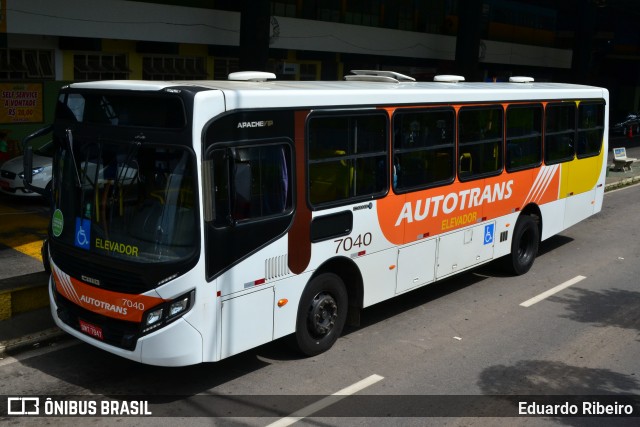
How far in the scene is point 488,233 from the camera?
440 inches

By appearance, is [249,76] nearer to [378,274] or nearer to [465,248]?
[378,274]

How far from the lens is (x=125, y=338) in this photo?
23.0 feet

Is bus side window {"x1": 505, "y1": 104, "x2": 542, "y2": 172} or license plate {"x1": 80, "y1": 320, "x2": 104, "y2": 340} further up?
bus side window {"x1": 505, "y1": 104, "x2": 542, "y2": 172}

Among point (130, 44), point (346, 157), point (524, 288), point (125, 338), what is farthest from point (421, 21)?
point (125, 338)

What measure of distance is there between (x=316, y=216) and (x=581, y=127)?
750 cm

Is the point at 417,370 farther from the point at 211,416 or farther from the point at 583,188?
the point at 583,188

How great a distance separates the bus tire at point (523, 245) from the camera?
12.0 meters

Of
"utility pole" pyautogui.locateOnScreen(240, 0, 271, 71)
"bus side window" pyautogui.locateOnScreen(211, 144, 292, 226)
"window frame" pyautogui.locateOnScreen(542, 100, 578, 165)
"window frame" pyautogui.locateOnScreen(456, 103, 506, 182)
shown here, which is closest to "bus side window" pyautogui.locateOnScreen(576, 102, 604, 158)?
"window frame" pyautogui.locateOnScreen(542, 100, 578, 165)

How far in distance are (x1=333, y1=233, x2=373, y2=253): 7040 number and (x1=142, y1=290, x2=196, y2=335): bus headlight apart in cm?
210

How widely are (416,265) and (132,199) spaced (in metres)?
4.16

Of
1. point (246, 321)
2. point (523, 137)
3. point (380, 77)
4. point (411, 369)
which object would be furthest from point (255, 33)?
point (246, 321)

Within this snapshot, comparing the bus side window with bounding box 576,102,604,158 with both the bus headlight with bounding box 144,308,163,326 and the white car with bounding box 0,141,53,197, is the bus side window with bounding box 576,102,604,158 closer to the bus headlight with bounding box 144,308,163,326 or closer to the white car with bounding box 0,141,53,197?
the bus headlight with bounding box 144,308,163,326

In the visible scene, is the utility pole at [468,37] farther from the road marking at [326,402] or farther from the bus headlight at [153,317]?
the bus headlight at [153,317]

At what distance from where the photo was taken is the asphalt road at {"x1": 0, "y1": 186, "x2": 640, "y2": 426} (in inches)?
282
